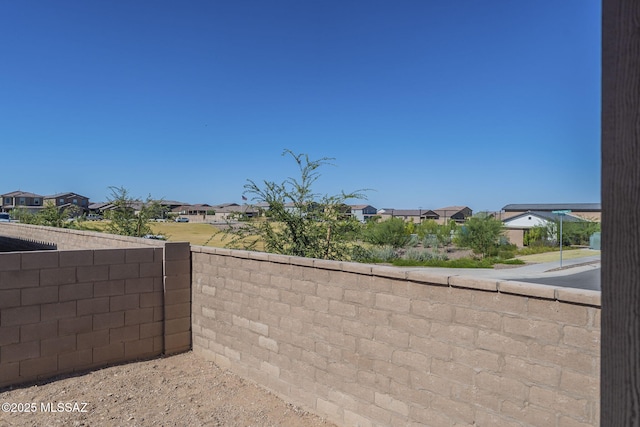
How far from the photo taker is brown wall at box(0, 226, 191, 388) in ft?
18.2

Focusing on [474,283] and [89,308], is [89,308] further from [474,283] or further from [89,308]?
[474,283]

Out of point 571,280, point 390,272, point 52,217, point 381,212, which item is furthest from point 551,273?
point 381,212

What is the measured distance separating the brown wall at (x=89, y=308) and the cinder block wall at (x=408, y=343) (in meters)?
1.15

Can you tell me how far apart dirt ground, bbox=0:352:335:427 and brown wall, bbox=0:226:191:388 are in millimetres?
310

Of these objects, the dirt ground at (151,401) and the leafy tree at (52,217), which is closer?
the dirt ground at (151,401)

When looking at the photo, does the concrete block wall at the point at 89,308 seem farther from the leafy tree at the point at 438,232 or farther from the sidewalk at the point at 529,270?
the leafy tree at the point at 438,232

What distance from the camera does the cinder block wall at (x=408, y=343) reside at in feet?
10.0

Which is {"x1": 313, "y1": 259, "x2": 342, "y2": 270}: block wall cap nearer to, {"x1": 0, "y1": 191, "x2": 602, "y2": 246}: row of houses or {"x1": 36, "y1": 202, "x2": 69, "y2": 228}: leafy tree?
{"x1": 0, "y1": 191, "x2": 602, "y2": 246}: row of houses

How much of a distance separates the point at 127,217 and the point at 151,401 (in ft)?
41.1

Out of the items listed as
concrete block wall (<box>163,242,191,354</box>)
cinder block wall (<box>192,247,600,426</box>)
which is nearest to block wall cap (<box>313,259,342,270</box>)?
cinder block wall (<box>192,247,600,426</box>)
